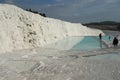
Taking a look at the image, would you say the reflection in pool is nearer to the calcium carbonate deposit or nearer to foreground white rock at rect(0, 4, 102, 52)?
the calcium carbonate deposit

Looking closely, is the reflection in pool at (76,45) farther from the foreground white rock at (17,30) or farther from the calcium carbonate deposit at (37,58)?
the foreground white rock at (17,30)

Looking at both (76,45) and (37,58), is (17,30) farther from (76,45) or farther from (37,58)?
(76,45)

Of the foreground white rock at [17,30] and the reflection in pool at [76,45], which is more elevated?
the foreground white rock at [17,30]

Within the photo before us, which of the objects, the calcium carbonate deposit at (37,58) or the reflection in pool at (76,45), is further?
the reflection in pool at (76,45)

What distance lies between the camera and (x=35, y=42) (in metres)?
38.8

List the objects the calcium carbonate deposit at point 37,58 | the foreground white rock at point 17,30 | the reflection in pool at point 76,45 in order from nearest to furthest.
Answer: the calcium carbonate deposit at point 37,58, the foreground white rock at point 17,30, the reflection in pool at point 76,45

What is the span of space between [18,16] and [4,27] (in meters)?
5.98

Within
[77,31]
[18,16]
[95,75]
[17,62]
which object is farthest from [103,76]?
[77,31]

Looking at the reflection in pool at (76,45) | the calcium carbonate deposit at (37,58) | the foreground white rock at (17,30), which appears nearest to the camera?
the calcium carbonate deposit at (37,58)

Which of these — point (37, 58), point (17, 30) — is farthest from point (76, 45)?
point (37, 58)

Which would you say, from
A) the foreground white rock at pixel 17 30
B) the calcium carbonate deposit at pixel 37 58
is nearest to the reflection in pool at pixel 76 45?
the calcium carbonate deposit at pixel 37 58

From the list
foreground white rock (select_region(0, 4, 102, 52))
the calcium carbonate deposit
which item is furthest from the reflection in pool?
foreground white rock (select_region(0, 4, 102, 52))

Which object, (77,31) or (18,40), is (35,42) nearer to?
(18,40)

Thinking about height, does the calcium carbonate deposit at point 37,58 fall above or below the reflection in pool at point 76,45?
above
